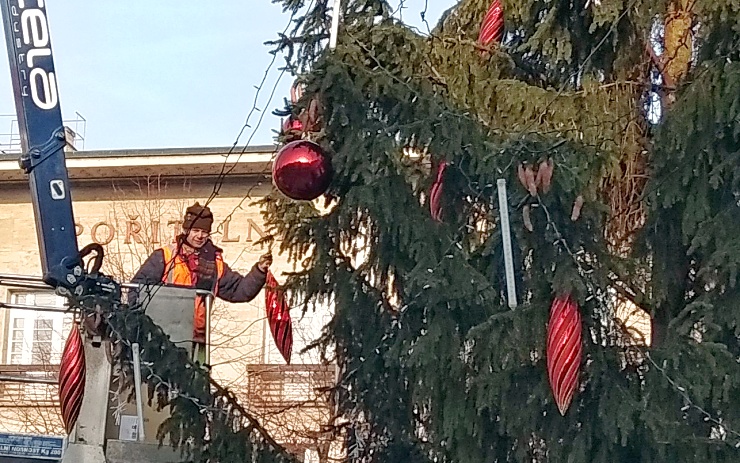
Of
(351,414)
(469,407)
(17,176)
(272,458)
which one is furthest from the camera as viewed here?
(17,176)

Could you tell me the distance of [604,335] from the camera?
6.07 metres

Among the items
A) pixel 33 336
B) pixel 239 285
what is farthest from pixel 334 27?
pixel 33 336

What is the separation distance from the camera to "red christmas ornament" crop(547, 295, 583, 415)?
5512mm

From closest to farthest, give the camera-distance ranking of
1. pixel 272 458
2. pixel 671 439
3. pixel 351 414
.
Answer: pixel 671 439
pixel 272 458
pixel 351 414

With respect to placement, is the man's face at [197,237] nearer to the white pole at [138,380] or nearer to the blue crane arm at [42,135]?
the blue crane arm at [42,135]

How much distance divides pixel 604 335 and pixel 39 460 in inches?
189

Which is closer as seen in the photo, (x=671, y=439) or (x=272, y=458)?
(x=671, y=439)

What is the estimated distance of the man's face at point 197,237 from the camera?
7.50 meters

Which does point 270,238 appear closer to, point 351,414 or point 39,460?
point 351,414

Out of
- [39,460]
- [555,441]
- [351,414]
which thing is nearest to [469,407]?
[555,441]


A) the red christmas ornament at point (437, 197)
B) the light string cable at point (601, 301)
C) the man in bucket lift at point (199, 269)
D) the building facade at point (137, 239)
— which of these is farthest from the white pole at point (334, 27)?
the building facade at point (137, 239)

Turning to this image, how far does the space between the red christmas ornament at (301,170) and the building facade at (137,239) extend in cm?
1036

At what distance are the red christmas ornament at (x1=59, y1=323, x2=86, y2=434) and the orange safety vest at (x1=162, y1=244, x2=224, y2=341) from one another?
87 centimetres

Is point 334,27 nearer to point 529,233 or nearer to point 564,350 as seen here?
point 529,233
